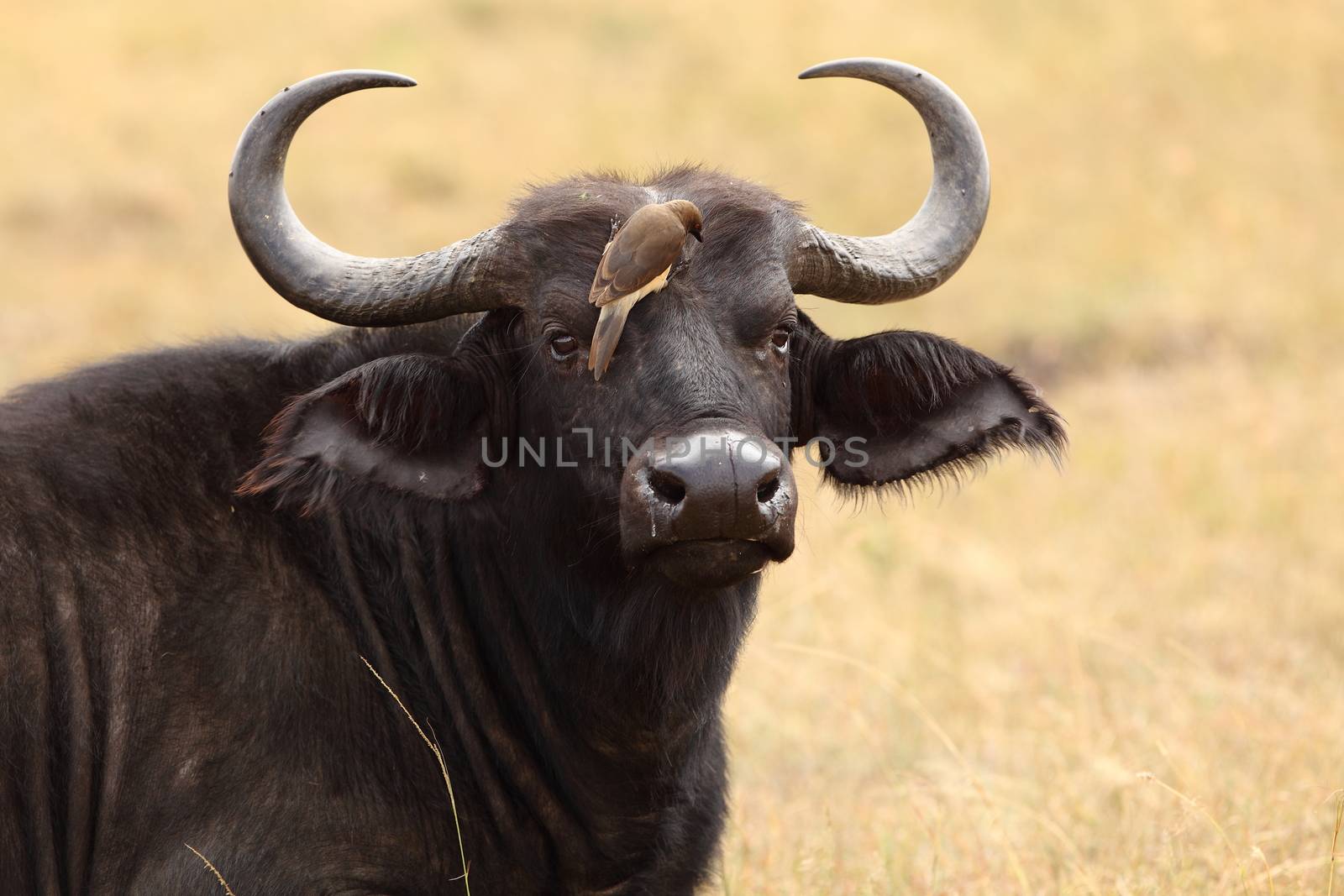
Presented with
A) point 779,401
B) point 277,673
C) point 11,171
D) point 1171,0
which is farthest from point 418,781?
point 1171,0

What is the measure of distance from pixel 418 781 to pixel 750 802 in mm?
2429

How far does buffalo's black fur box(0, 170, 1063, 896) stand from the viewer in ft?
14.0

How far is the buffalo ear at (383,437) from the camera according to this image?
4316 mm

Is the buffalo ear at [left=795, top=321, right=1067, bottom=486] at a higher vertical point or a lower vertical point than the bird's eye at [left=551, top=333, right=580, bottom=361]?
higher

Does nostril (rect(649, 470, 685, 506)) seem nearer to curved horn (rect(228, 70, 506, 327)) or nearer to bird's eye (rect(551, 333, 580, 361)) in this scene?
bird's eye (rect(551, 333, 580, 361))

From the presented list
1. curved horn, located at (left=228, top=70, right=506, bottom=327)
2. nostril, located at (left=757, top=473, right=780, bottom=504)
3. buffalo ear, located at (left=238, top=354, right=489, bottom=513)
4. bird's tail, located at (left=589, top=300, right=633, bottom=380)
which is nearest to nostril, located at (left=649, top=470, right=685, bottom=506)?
nostril, located at (left=757, top=473, right=780, bottom=504)

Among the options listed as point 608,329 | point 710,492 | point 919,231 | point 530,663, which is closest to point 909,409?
point 919,231

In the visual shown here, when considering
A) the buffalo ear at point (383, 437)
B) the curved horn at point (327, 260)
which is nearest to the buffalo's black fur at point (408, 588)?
the buffalo ear at point (383, 437)

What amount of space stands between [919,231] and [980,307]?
39.7 ft

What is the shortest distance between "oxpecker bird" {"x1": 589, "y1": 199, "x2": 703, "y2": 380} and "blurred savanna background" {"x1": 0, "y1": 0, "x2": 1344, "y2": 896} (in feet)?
3.30

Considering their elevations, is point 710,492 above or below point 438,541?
above

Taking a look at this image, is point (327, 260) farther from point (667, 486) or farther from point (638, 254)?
point (667, 486)

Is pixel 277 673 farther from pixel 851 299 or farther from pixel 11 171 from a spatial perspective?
pixel 11 171

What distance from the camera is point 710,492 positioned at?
375 centimetres
